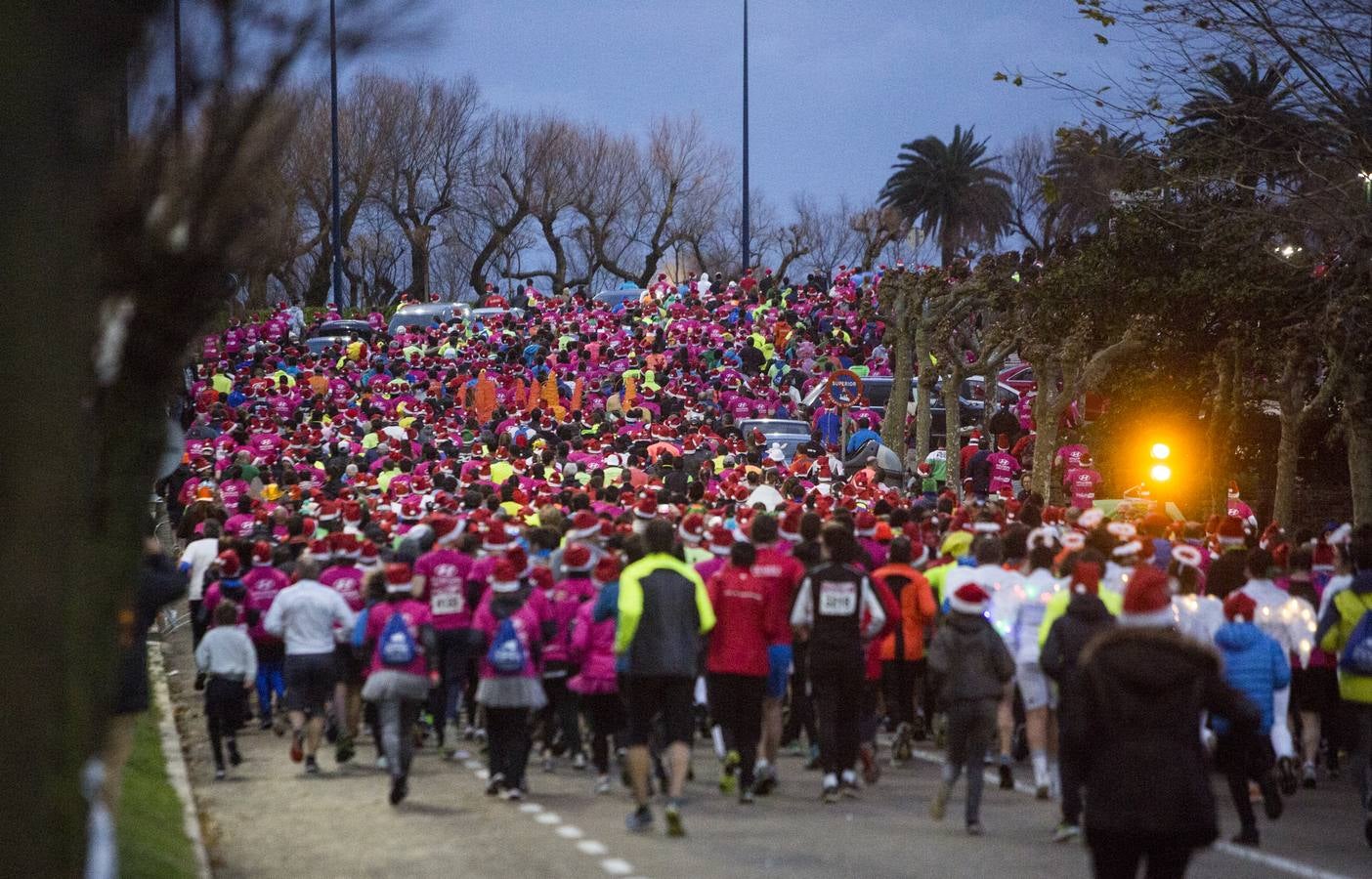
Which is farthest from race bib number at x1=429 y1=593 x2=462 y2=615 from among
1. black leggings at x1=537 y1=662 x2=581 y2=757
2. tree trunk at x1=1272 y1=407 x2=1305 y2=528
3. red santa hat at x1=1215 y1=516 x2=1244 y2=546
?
tree trunk at x1=1272 y1=407 x2=1305 y2=528

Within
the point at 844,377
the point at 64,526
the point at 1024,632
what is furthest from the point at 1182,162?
the point at 64,526

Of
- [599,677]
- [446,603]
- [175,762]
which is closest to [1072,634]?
[599,677]

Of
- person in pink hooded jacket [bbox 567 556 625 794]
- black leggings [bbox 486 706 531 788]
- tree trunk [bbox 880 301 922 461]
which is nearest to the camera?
black leggings [bbox 486 706 531 788]

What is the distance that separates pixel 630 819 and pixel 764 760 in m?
1.65

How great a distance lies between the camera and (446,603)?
13.8 meters

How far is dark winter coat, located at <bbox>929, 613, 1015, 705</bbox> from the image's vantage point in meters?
11.1

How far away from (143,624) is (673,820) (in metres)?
3.12

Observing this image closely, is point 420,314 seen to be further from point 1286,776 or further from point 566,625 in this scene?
point 1286,776

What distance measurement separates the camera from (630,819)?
11.1 meters

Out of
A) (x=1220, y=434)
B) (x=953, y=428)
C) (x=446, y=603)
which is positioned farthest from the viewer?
(x=953, y=428)

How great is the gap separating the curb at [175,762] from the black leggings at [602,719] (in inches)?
103

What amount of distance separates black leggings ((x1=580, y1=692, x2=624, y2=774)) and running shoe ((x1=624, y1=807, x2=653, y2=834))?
1598 mm

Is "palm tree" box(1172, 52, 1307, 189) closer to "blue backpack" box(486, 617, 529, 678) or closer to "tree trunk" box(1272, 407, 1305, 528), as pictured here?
"tree trunk" box(1272, 407, 1305, 528)

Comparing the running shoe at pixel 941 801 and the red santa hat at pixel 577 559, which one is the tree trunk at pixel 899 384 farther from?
the running shoe at pixel 941 801
